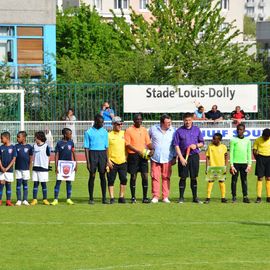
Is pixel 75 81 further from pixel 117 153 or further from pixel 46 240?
pixel 46 240

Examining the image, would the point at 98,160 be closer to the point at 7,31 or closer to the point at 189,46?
the point at 7,31

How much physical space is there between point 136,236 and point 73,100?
22332 mm

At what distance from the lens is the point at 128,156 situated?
24.3 meters

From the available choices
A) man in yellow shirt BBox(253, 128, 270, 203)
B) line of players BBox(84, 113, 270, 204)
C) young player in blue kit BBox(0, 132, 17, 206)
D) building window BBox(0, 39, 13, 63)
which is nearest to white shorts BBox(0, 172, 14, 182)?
young player in blue kit BBox(0, 132, 17, 206)

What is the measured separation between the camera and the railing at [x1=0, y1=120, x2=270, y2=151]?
120ft

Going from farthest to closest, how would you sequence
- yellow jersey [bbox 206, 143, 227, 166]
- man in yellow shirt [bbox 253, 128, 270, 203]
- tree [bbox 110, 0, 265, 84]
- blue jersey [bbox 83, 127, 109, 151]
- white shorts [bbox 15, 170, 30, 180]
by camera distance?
1. tree [bbox 110, 0, 265, 84]
2. man in yellow shirt [bbox 253, 128, 270, 203]
3. yellow jersey [bbox 206, 143, 227, 166]
4. white shorts [bbox 15, 170, 30, 180]
5. blue jersey [bbox 83, 127, 109, 151]

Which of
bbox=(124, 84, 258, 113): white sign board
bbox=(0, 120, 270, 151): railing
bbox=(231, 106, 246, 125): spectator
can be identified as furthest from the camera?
bbox=(124, 84, 258, 113): white sign board

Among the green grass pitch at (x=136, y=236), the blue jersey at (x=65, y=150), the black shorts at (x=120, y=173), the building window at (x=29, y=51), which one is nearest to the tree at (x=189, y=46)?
the building window at (x=29, y=51)

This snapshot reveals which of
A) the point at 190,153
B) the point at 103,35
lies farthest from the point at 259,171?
the point at 103,35

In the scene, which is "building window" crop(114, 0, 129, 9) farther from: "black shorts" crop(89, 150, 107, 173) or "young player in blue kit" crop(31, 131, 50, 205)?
"black shorts" crop(89, 150, 107, 173)

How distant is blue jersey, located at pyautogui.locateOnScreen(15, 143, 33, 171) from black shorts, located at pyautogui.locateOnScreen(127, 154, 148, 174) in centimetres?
215

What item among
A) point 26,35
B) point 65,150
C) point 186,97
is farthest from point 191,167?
point 26,35

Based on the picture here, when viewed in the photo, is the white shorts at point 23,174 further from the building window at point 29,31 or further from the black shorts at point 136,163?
the building window at point 29,31

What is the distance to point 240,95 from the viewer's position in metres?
41.7
